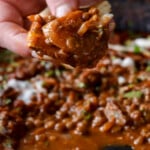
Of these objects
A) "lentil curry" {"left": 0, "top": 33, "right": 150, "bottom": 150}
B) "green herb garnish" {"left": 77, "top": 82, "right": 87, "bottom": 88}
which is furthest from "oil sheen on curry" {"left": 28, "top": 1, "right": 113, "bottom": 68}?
"green herb garnish" {"left": 77, "top": 82, "right": 87, "bottom": 88}

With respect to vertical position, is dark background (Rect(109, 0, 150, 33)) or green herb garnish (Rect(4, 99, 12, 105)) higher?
dark background (Rect(109, 0, 150, 33))

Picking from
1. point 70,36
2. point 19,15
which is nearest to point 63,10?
point 70,36

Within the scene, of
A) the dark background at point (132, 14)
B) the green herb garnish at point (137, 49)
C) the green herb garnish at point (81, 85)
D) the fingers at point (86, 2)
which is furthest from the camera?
the dark background at point (132, 14)

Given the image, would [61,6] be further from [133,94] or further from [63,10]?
[133,94]

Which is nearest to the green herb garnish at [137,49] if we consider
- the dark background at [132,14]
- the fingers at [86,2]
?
the dark background at [132,14]

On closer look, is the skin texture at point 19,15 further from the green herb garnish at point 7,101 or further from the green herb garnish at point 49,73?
the green herb garnish at point 49,73

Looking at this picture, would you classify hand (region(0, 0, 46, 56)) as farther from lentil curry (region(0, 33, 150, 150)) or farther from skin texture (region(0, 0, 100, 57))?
lentil curry (region(0, 33, 150, 150))

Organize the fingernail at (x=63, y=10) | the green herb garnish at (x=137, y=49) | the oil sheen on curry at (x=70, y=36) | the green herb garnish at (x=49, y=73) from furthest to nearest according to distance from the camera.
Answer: the green herb garnish at (x=137, y=49), the green herb garnish at (x=49, y=73), the fingernail at (x=63, y=10), the oil sheen on curry at (x=70, y=36)
